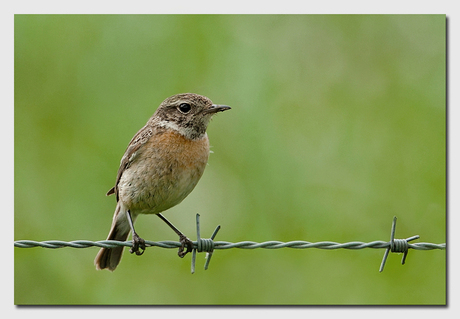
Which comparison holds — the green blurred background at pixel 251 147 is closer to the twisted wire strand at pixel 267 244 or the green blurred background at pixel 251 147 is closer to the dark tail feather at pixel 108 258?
the dark tail feather at pixel 108 258

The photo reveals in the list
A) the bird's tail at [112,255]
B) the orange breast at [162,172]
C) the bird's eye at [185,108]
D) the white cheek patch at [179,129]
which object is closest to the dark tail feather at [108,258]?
the bird's tail at [112,255]

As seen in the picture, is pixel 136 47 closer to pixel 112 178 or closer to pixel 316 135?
pixel 112 178

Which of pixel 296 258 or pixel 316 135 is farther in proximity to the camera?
pixel 316 135

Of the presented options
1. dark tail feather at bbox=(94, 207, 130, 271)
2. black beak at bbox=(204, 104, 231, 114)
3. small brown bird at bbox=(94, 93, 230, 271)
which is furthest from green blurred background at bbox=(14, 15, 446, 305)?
black beak at bbox=(204, 104, 231, 114)

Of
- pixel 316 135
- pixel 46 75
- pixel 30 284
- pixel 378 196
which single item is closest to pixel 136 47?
pixel 46 75

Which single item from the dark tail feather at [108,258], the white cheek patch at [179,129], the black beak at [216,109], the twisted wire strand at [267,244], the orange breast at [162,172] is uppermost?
the black beak at [216,109]
